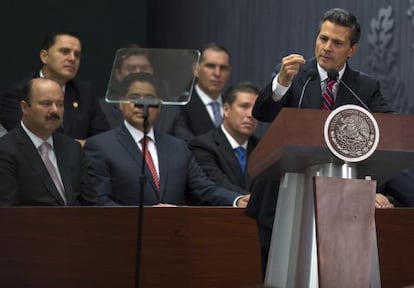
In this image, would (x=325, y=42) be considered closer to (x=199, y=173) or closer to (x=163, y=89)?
(x=163, y=89)

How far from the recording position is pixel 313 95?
13.1 ft

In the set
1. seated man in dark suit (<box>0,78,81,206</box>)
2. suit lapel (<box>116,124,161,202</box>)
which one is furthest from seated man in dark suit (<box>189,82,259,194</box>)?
seated man in dark suit (<box>0,78,81,206</box>)

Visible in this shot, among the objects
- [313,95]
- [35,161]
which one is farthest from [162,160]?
[313,95]

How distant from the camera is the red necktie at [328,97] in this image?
4.00m

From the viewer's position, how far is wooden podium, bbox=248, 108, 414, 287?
3.15m

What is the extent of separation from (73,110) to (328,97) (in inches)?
93.3

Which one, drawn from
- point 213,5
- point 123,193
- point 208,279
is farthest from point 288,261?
point 213,5

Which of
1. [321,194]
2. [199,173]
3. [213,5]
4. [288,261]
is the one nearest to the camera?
[321,194]

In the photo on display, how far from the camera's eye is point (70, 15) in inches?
330

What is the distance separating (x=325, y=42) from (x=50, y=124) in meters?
1.52

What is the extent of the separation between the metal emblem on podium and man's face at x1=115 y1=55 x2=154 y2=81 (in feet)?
4.83

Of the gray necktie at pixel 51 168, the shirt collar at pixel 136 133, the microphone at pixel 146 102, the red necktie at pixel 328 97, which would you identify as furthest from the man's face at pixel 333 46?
the gray necktie at pixel 51 168

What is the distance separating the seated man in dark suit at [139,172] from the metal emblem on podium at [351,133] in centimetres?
202

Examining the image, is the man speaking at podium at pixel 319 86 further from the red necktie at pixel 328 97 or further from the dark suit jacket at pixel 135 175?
the dark suit jacket at pixel 135 175
